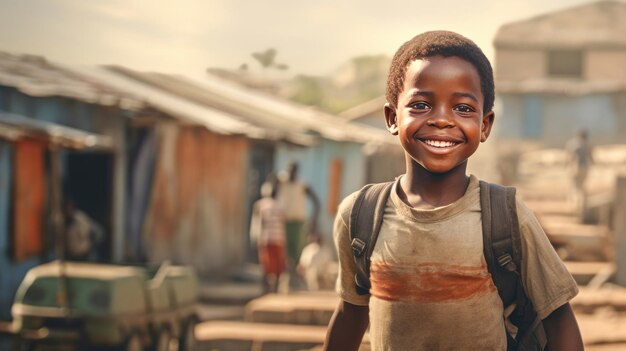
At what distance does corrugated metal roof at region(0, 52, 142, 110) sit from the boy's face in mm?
7923

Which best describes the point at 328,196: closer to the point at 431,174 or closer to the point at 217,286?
the point at 217,286

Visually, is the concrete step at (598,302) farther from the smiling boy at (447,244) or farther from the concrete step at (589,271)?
the smiling boy at (447,244)

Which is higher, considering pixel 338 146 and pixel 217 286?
pixel 338 146

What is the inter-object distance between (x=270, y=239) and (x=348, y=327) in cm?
869

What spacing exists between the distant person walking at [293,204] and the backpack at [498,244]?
362 inches

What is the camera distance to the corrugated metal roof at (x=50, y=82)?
10.3 metres

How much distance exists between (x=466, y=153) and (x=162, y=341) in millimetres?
5355

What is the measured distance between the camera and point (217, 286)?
1318 centimetres

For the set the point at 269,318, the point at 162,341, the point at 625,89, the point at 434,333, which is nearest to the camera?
the point at 434,333

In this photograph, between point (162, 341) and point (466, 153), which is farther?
point (162, 341)

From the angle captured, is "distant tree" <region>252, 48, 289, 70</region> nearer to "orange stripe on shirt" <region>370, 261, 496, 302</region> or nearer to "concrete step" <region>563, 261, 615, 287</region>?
"concrete step" <region>563, 261, 615, 287</region>

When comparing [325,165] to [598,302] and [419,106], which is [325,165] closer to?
[598,302]

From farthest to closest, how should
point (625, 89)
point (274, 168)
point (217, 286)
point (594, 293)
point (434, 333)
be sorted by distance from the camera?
point (625, 89) → point (274, 168) → point (217, 286) → point (594, 293) → point (434, 333)

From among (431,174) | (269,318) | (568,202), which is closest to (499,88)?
(568,202)
